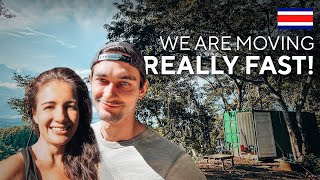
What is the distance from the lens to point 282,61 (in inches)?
554

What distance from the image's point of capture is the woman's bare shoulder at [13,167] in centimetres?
177

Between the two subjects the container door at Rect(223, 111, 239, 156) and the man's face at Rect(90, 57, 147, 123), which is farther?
the container door at Rect(223, 111, 239, 156)

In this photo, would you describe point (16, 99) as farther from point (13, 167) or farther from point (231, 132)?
point (13, 167)

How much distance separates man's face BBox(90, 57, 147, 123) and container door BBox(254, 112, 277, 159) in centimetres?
1317

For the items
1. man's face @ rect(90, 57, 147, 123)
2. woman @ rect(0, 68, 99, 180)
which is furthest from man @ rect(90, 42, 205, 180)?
woman @ rect(0, 68, 99, 180)

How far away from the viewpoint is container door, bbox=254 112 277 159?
14.3 metres

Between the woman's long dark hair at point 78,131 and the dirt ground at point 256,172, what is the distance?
9.06 metres

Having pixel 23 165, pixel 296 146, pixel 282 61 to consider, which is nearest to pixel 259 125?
pixel 296 146

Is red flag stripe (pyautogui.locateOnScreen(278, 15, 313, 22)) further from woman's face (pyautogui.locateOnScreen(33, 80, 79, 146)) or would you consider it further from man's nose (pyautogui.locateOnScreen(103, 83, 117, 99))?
woman's face (pyautogui.locateOnScreen(33, 80, 79, 146))

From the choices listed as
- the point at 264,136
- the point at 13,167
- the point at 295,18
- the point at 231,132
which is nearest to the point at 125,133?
the point at 13,167

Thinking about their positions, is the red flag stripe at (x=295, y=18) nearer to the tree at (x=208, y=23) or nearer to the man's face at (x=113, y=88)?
the tree at (x=208, y=23)

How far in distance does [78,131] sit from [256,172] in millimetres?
11067

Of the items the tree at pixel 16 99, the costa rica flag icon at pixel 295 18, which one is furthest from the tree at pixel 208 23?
the tree at pixel 16 99

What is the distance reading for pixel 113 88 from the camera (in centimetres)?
253
